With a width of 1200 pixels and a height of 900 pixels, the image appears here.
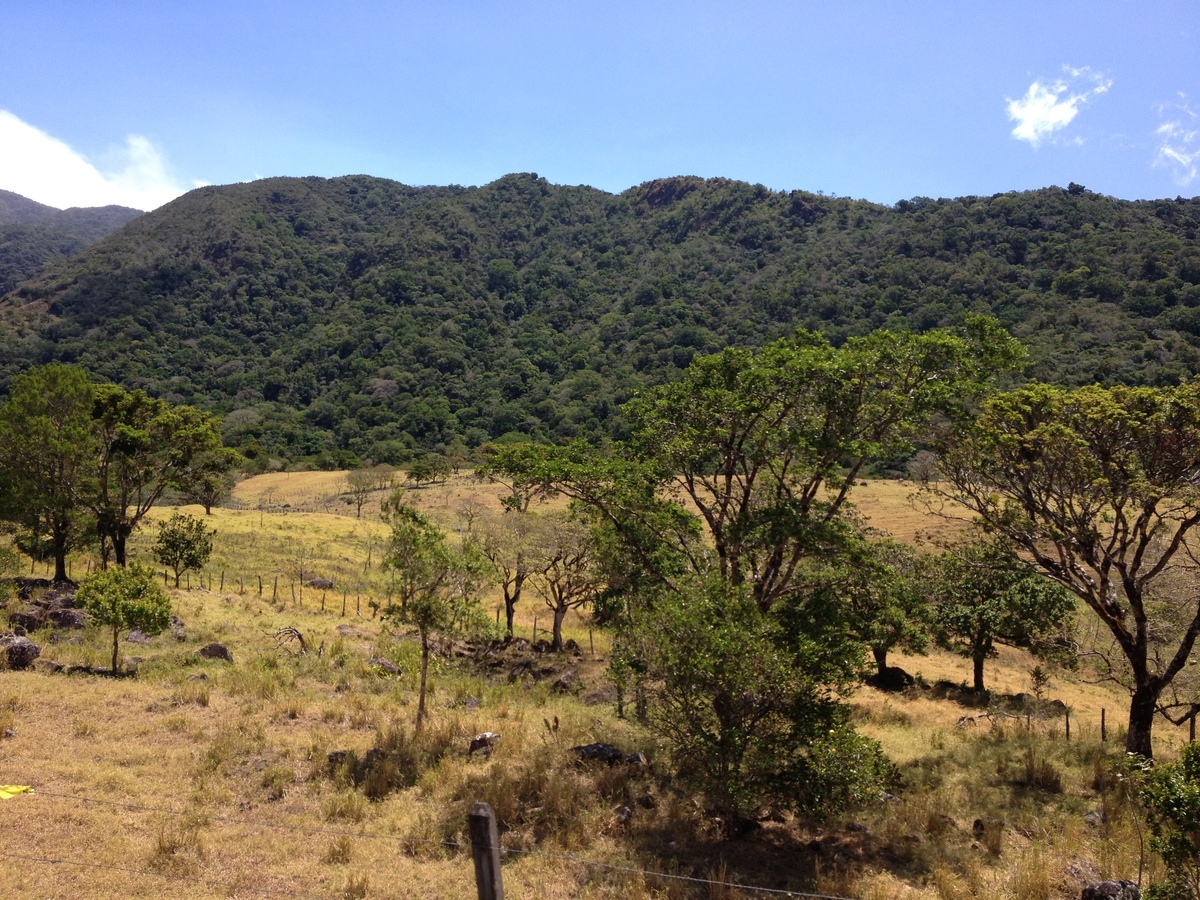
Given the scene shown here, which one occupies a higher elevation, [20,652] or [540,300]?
[540,300]

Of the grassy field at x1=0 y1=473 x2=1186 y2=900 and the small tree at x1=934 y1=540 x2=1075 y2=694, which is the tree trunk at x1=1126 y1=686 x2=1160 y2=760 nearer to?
the grassy field at x1=0 y1=473 x2=1186 y2=900

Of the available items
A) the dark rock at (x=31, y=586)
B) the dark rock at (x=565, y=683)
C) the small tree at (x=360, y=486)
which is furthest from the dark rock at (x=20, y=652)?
the small tree at (x=360, y=486)

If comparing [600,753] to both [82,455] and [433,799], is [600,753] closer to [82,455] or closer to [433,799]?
[433,799]

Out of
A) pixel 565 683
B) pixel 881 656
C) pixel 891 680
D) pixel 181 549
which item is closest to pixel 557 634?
pixel 565 683

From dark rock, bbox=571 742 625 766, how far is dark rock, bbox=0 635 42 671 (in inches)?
502

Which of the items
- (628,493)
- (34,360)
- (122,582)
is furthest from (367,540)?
(34,360)

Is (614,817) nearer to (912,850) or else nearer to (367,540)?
(912,850)

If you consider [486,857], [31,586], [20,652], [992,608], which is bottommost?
[31,586]

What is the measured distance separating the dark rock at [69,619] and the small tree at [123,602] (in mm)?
3903

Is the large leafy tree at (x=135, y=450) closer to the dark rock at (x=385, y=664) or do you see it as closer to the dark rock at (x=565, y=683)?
the dark rock at (x=385, y=664)

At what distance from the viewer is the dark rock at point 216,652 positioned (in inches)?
673

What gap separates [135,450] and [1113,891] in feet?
91.4

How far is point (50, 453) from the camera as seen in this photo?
21.6 meters

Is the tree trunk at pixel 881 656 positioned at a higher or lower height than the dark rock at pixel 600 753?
lower
